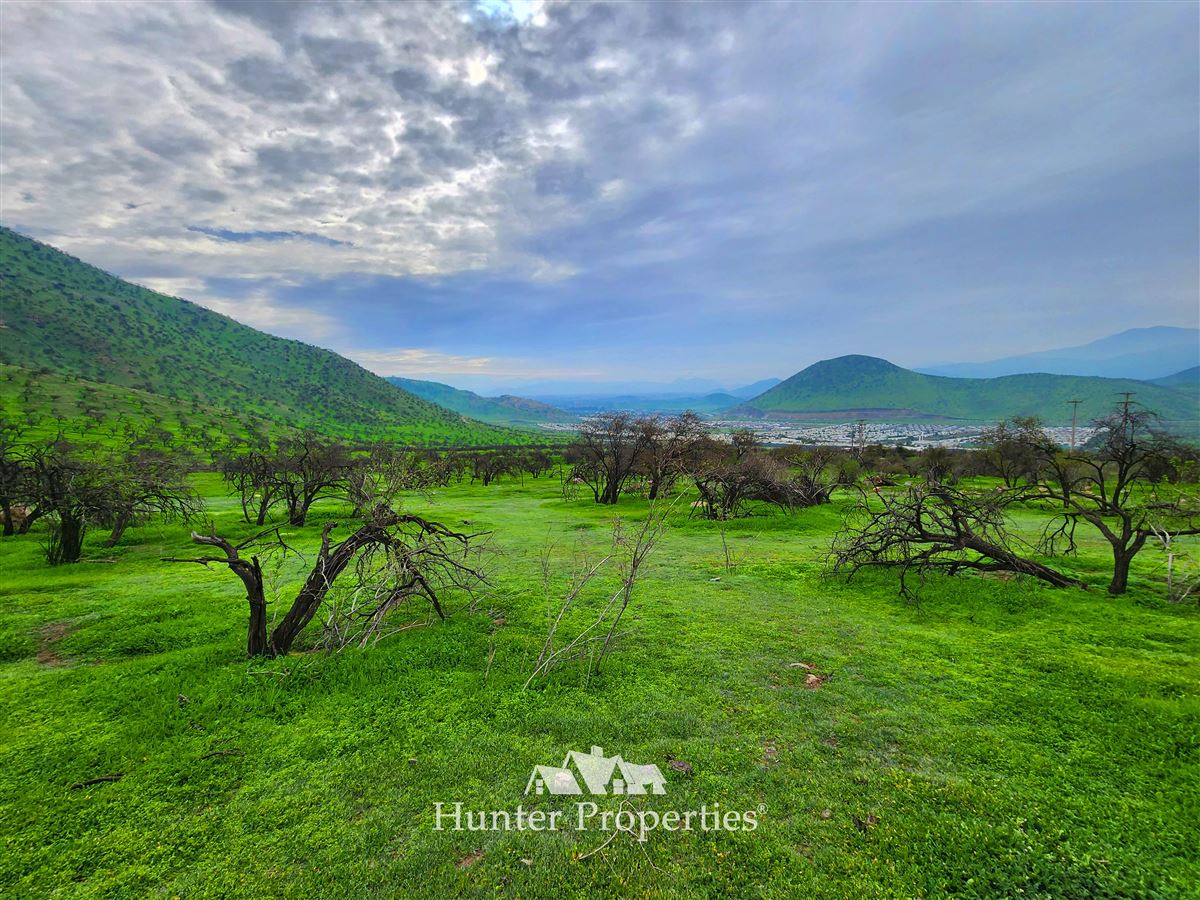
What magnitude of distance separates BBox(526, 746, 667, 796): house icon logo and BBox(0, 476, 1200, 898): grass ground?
0.17 metres

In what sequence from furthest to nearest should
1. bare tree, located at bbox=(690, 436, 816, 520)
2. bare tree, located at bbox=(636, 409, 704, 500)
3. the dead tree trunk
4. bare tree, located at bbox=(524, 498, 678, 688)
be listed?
1. bare tree, located at bbox=(636, 409, 704, 500)
2. bare tree, located at bbox=(690, 436, 816, 520)
3. bare tree, located at bbox=(524, 498, 678, 688)
4. the dead tree trunk

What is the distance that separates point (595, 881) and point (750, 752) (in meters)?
2.43

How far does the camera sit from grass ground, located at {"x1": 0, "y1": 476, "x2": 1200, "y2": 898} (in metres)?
3.98

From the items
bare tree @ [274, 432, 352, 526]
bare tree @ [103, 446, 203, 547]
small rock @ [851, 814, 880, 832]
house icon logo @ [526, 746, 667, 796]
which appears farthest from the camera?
bare tree @ [274, 432, 352, 526]

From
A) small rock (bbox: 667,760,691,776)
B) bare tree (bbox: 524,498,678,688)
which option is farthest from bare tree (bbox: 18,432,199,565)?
small rock (bbox: 667,760,691,776)

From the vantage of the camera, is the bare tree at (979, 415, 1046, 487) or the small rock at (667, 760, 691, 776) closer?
the small rock at (667, 760, 691, 776)

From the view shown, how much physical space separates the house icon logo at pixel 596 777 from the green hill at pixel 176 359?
123 m

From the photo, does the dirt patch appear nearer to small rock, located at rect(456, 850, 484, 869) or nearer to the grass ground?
the grass ground

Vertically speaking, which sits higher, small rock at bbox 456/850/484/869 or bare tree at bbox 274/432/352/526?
bare tree at bbox 274/432/352/526

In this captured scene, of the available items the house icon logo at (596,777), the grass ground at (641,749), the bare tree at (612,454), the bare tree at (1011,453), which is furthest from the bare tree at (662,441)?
the house icon logo at (596,777)

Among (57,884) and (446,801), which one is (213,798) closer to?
(57,884)

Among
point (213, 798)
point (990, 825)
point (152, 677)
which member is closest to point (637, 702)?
point (990, 825)

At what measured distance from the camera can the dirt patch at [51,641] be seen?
781cm

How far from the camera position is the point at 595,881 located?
391 cm
